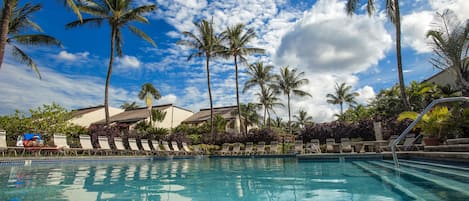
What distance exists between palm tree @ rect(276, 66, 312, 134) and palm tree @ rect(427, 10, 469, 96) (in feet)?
63.7

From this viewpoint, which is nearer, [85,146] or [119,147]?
[85,146]

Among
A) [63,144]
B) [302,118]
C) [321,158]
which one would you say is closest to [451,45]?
[321,158]

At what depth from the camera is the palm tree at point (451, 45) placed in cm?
1173

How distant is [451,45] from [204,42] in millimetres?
16196

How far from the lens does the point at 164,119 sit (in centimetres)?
3466

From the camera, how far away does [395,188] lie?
455 centimetres

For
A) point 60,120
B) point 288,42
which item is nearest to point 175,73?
point 60,120

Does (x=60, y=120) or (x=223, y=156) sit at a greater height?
(x=60, y=120)

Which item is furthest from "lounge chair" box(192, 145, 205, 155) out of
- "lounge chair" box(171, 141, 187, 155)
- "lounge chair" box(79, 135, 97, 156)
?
"lounge chair" box(79, 135, 97, 156)

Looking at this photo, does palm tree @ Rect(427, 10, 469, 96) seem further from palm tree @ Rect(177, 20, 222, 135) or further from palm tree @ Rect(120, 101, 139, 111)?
palm tree @ Rect(120, 101, 139, 111)

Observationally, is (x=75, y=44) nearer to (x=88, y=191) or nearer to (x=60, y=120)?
(x=60, y=120)

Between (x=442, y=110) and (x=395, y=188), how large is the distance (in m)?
5.80

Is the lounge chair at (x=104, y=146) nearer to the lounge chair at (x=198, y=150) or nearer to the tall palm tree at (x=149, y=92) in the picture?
the lounge chair at (x=198, y=150)

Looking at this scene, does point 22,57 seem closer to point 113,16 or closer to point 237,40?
point 113,16
